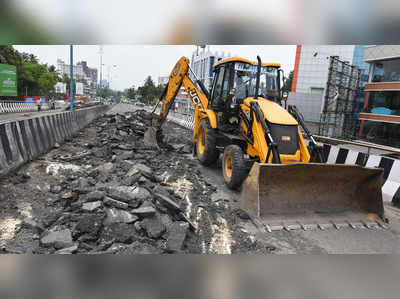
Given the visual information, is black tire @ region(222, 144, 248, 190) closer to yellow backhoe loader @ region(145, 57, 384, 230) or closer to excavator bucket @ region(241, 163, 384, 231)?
yellow backhoe loader @ region(145, 57, 384, 230)

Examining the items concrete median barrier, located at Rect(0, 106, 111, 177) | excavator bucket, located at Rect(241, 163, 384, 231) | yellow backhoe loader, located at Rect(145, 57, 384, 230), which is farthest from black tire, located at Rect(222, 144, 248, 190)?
concrete median barrier, located at Rect(0, 106, 111, 177)

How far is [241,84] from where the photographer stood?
7082 mm

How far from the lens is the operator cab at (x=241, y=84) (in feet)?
22.8

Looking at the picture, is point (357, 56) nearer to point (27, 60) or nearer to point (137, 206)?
point (137, 206)

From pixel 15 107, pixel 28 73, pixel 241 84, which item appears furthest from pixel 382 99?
pixel 28 73

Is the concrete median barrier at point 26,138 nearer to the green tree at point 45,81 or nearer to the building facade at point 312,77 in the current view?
the building facade at point 312,77

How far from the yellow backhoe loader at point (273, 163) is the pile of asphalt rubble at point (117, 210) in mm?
787

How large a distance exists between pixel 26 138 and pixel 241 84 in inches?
223

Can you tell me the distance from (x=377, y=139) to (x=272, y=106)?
21801 mm

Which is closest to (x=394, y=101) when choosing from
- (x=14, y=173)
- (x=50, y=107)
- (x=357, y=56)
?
(x=357, y=56)

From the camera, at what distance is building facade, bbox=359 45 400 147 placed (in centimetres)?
2189

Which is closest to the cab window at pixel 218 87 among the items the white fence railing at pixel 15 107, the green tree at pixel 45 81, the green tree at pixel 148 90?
the white fence railing at pixel 15 107

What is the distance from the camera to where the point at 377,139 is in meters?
23.3

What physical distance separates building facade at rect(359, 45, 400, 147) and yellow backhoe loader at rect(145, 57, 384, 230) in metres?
20.1
